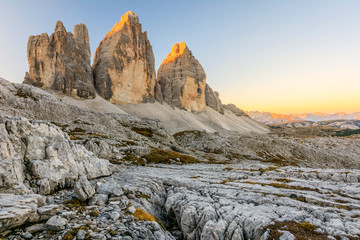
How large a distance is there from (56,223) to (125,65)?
170934 mm

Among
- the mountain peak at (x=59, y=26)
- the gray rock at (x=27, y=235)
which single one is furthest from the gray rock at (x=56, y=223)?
the mountain peak at (x=59, y=26)

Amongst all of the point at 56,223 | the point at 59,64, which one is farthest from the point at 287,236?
the point at 59,64

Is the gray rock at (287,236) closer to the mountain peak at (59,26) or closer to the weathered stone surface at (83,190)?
the weathered stone surface at (83,190)

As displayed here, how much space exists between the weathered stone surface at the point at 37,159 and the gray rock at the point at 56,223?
543 centimetres

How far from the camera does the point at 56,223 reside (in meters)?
10.7

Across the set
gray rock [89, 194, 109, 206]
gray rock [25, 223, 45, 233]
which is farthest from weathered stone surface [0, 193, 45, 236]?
gray rock [89, 194, 109, 206]

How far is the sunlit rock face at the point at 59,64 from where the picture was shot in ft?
426

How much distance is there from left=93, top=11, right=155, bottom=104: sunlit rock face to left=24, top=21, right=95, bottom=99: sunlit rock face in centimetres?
1493

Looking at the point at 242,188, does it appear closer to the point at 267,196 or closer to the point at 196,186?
the point at 267,196

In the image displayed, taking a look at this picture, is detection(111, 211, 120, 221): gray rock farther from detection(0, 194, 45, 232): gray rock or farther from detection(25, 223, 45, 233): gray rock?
detection(0, 194, 45, 232): gray rock

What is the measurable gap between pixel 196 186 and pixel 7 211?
19.3 metres

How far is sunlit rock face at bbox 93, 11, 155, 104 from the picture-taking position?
158137 millimetres

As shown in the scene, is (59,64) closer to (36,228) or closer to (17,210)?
(17,210)

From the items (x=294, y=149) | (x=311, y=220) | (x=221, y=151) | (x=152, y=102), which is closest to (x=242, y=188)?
(x=311, y=220)
